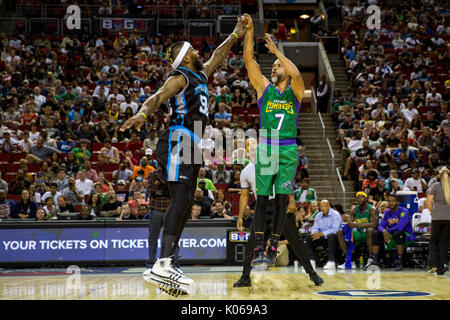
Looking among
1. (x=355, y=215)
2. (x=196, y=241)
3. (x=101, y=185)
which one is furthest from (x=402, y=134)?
(x=101, y=185)

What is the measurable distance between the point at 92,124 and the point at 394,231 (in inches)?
362

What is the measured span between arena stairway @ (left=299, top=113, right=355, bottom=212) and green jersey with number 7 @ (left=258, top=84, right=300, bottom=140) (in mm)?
8129

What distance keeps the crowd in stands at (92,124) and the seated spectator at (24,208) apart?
0.02m

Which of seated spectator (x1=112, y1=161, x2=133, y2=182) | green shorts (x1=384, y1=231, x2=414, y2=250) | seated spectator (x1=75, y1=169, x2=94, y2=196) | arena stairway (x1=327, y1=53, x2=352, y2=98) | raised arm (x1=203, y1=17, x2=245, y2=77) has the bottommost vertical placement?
green shorts (x1=384, y1=231, x2=414, y2=250)

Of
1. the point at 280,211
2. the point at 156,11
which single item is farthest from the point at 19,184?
Answer: the point at 156,11

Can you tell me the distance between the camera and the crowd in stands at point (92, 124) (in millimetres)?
12953

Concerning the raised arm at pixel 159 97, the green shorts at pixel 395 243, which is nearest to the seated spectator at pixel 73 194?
the green shorts at pixel 395 243

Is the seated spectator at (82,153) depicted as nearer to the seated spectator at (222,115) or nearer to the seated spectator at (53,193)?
the seated spectator at (53,193)

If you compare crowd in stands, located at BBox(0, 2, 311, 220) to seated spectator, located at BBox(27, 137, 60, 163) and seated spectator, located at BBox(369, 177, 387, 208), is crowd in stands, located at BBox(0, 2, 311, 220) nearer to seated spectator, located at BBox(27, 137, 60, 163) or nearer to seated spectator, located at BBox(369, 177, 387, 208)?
seated spectator, located at BBox(27, 137, 60, 163)

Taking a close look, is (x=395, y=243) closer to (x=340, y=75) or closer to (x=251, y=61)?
(x=251, y=61)

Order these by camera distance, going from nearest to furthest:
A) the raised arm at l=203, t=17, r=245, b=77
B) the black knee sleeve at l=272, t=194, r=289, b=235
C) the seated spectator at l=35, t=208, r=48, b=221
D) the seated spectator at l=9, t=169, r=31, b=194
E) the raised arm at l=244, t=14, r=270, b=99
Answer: the raised arm at l=203, t=17, r=245, b=77 → the black knee sleeve at l=272, t=194, r=289, b=235 → the raised arm at l=244, t=14, r=270, b=99 → the seated spectator at l=35, t=208, r=48, b=221 → the seated spectator at l=9, t=169, r=31, b=194

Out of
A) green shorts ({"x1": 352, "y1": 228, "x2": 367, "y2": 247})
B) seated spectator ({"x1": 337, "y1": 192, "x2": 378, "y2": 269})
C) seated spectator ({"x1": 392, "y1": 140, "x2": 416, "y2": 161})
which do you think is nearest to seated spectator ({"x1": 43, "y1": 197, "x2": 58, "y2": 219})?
seated spectator ({"x1": 337, "y1": 192, "x2": 378, "y2": 269})

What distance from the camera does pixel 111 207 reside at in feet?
41.8

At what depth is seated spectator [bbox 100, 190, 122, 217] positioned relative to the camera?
12.6 meters
